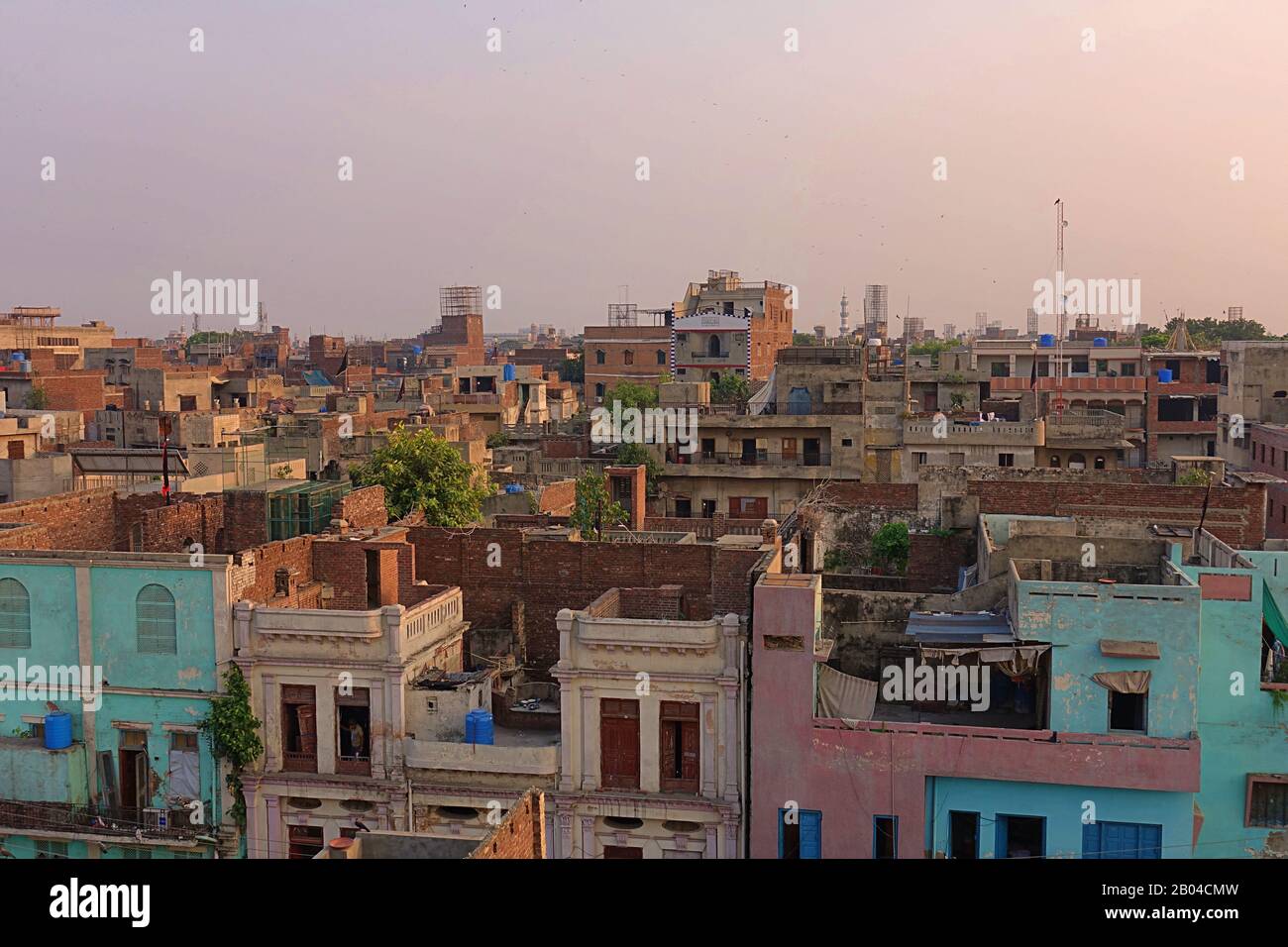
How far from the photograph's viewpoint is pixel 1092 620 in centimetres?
2150

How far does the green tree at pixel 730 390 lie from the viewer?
71919 mm

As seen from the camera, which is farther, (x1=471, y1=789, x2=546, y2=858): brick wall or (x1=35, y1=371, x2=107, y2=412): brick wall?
(x1=35, y1=371, x2=107, y2=412): brick wall

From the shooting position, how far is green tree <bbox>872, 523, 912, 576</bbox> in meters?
31.4

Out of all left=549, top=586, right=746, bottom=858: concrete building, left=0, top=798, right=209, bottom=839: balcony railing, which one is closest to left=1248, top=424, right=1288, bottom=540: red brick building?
left=549, top=586, right=746, bottom=858: concrete building

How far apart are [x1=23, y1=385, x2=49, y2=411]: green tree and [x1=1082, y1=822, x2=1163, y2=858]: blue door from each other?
58.5 metres

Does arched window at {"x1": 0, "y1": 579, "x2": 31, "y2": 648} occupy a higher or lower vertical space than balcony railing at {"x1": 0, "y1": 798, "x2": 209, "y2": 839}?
higher

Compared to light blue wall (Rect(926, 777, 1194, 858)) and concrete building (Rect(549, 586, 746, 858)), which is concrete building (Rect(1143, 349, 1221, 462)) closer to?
light blue wall (Rect(926, 777, 1194, 858))

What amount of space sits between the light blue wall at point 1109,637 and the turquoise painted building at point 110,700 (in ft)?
49.8

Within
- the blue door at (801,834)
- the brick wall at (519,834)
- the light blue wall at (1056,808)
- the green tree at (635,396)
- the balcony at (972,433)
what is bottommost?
the blue door at (801,834)

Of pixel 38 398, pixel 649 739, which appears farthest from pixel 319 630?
pixel 38 398

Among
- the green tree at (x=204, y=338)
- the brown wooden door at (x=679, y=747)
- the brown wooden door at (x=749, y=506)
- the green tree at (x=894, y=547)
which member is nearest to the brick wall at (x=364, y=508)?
the brown wooden door at (x=679, y=747)

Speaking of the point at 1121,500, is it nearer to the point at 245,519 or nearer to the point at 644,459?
the point at 245,519

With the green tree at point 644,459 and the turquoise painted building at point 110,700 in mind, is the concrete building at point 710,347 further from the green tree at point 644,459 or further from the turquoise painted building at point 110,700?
the turquoise painted building at point 110,700
